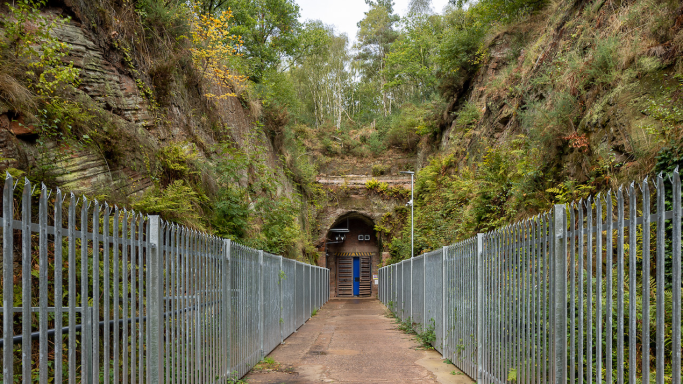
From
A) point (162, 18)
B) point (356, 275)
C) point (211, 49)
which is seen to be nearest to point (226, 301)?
point (162, 18)

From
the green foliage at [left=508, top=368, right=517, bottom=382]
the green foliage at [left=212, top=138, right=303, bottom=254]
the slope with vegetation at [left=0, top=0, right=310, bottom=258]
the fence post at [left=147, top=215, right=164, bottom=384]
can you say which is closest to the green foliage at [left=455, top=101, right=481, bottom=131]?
the slope with vegetation at [left=0, top=0, right=310, bottom=258]

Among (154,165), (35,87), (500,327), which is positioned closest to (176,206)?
(154,165)

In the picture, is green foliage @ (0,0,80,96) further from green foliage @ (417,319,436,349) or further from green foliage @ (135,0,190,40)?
green foliage @ (417,319,436,349)

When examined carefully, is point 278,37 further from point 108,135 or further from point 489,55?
point 108,135

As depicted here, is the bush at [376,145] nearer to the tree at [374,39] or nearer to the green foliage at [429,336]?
the tree at [374,39]

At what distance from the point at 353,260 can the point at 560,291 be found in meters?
35.1

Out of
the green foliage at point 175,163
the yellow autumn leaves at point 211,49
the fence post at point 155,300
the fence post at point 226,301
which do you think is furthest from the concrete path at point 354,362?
the yellow autumn leaves at point 211,49

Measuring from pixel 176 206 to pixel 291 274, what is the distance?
4.40m

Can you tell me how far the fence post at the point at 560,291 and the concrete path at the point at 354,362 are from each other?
3068 mm

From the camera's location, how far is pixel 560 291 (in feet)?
12.7

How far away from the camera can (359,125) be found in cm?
4931

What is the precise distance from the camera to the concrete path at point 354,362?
693cm

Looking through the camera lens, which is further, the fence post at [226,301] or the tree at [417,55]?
the tree at [417,55]

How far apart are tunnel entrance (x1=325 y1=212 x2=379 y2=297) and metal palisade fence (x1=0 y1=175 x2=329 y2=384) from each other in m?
29.3
